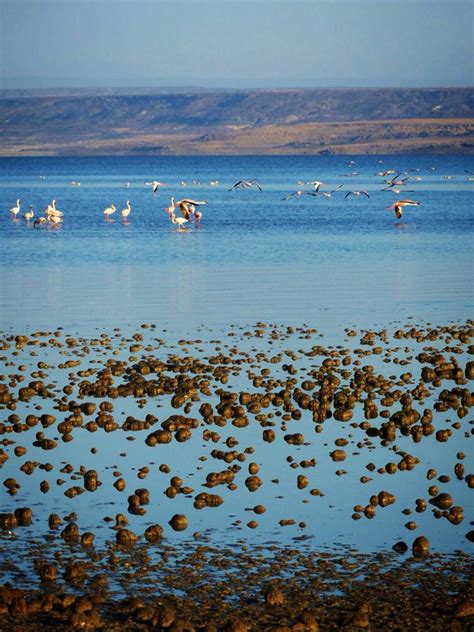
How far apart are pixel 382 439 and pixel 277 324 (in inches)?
301

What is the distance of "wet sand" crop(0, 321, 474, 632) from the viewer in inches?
355

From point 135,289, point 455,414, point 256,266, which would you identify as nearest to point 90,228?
point 256,266

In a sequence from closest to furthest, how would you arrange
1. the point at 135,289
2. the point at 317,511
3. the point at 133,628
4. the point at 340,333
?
the point at 133,628, the point at 317,511, the point at 340,333, the point at 135,289

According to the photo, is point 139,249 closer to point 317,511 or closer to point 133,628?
point 317,511

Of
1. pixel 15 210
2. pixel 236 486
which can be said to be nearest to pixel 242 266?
pixel 236 486

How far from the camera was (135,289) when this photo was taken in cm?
2708

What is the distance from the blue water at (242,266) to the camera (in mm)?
23266

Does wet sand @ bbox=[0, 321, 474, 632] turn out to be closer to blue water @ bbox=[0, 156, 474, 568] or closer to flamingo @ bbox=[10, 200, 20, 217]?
blue water @ bbox=[0, 156, 474, 568]

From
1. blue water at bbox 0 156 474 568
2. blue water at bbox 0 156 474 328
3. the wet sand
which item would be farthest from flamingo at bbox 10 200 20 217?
the wet sand

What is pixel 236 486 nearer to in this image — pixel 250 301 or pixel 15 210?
pixel 250 301

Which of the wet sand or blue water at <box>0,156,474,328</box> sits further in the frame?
blue water at <box>0,156,474,328</box>

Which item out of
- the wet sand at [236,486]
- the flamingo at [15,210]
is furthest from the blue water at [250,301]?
the flamingo at [15,210]

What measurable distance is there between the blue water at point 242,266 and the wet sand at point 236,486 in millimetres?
4394

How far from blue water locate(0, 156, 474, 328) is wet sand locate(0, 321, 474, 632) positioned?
439 centimetres
